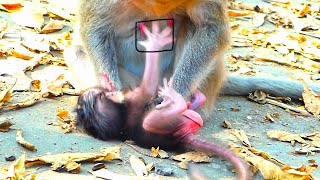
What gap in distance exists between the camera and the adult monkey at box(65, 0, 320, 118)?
422cm

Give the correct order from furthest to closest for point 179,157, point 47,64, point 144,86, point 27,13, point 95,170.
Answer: point 27,13 < point 47,64 < point 144,86 < point 179,157 < point 95,170

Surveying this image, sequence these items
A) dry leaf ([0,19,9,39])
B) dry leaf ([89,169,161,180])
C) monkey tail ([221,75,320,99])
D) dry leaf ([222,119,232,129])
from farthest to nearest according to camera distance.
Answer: dry leaf ([0,19,9,39]) → monkey tail ([221,75,320,99]) → dry leaf ([222,119,232,129]) → dry leaf ([89,169,161,180])

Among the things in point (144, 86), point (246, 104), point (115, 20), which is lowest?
point (246, 104)

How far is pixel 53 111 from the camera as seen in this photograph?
434cm

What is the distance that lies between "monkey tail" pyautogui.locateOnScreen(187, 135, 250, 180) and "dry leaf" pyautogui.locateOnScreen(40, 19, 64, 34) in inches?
109

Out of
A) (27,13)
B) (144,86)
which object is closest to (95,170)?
(144,86)

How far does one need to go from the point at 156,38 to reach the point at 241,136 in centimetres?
78

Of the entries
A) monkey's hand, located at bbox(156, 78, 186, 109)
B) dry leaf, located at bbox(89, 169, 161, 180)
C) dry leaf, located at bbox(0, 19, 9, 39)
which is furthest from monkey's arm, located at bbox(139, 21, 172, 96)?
dry leaf, located at bbox(0, 19, 9, 39)

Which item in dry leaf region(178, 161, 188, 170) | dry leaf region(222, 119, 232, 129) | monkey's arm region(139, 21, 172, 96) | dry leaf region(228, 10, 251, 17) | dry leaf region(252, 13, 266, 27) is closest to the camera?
dry leaf region(178, 161, 188, 170)

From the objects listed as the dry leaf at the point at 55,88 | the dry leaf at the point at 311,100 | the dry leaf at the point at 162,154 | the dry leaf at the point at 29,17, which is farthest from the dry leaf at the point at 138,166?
the dry leaf at the point at 29,17

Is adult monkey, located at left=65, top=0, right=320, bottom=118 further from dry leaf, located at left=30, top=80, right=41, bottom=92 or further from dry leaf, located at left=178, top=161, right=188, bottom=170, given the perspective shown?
dry leaf, located at left=178, top=161, right=188, bottom=170

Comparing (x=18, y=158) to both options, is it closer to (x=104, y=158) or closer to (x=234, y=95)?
(x=104, y=158)

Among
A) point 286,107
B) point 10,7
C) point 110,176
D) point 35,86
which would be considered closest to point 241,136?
point 286,107

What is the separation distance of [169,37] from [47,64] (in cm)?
150
